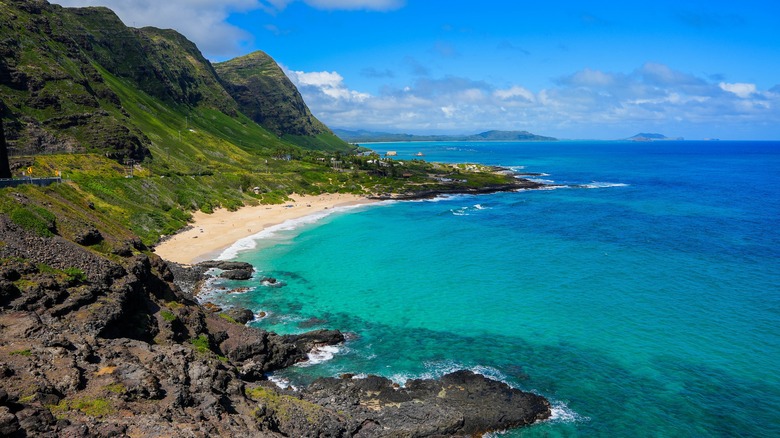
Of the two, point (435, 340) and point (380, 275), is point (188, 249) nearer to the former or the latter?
point (380, 275)

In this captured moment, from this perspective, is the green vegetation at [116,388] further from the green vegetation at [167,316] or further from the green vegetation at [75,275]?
the green vegetation at [167,316]

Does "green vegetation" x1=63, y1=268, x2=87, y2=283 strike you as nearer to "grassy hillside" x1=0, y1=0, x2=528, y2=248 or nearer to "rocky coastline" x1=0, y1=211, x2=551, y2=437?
"rocky coastline" x1=0, y1=211, x2=551, y2=437

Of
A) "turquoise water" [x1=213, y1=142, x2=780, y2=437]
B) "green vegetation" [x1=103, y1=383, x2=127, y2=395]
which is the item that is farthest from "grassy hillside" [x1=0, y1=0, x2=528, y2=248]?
"turquoise water" [x1=213, y1=142, x2=780, y2=437]

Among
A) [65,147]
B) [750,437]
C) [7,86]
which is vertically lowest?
[750,437]

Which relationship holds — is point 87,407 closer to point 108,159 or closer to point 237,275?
point 237,275

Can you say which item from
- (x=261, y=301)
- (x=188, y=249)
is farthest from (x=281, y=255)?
(x=261, y=301)

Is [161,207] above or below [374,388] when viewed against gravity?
above
